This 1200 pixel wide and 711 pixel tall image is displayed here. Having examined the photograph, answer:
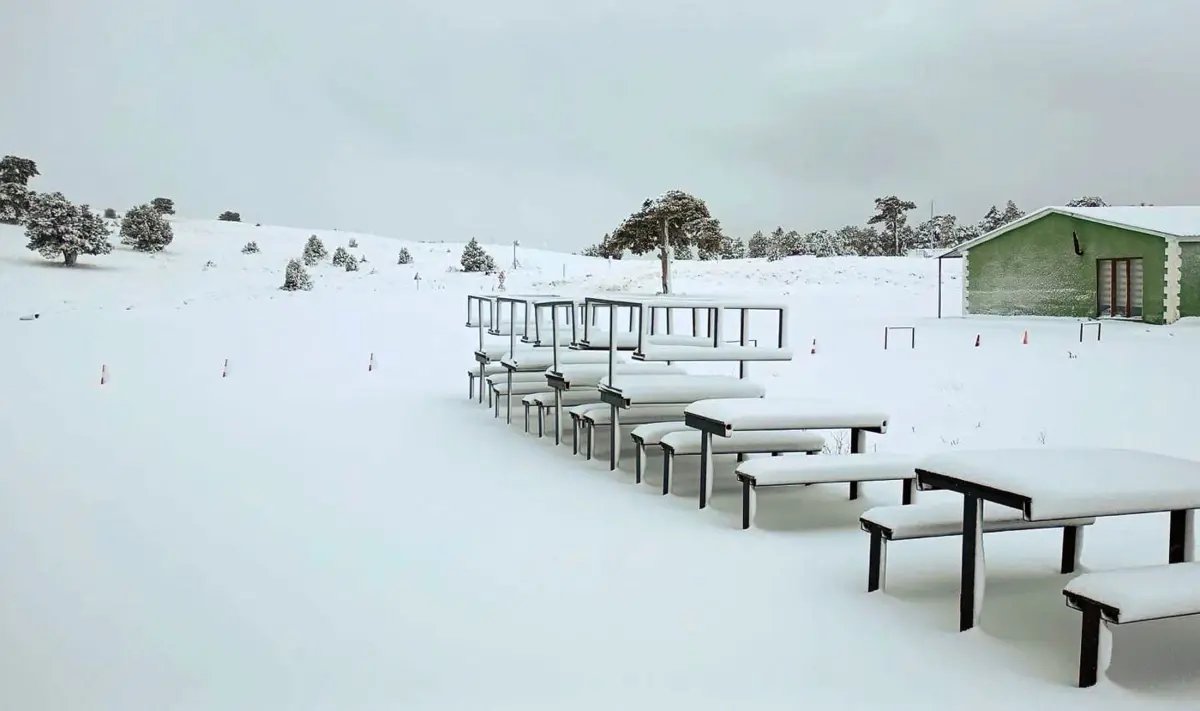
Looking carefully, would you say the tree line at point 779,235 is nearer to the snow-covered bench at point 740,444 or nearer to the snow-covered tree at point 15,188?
the snow-covered tree at point 15,188

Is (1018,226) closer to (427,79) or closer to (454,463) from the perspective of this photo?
(427,79)

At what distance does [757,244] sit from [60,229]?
42.1 m

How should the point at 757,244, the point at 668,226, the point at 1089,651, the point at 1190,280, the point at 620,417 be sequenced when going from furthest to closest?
the point at 757,244, the point at 668,226, the point at 1190,280, the point at 620,417, the point at 1089,651

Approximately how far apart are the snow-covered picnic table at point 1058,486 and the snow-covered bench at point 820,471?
961 millimetres

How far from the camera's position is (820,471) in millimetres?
4164

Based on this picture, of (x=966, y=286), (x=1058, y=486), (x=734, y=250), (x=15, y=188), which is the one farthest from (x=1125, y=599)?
(x=734, y=250)

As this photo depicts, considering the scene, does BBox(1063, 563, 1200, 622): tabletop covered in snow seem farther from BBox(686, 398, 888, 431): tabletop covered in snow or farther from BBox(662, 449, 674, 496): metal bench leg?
BBox(662, 449, 674, 496): metal bench leg

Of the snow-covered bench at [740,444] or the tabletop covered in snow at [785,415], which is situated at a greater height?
the tabletop covered in snow at [785,415]

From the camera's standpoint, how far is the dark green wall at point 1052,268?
48.0 feet

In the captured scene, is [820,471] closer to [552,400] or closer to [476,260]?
[552,400]

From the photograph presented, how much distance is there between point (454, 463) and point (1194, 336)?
10.9 m

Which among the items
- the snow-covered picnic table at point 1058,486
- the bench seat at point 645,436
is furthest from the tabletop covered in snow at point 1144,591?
the bench seat at point 645,436

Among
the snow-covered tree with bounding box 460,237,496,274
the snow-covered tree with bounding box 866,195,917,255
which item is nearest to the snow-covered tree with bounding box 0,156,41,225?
the snow-covered tree with bounding box 460,237,496,274

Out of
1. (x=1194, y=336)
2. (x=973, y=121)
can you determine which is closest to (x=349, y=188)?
(x=973, y=121)
